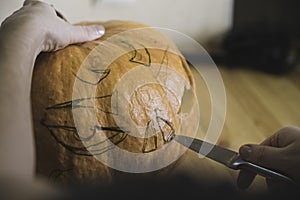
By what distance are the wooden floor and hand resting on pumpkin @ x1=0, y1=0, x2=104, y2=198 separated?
0.45 m

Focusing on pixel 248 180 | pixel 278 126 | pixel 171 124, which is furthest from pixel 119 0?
pixel 248 180

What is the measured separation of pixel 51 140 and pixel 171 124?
196mm

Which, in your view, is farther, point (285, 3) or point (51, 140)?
point (285, 3)

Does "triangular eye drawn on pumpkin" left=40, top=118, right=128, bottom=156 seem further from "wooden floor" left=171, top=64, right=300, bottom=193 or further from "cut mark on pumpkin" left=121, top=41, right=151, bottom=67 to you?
"wooden floor" left=171, top=64, right=300, bottom=193

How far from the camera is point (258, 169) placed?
2.12ft

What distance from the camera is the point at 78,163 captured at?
74 centimetres

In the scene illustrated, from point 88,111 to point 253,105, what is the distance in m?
0.76

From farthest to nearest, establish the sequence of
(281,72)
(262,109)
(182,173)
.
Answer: (281,72) < (262,109) < (182,173)

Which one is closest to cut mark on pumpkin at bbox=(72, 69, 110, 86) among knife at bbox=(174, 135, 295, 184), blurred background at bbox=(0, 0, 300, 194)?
knife at bbox=(174, 135, 295, 184)

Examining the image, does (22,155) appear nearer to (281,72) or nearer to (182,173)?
(182,173)

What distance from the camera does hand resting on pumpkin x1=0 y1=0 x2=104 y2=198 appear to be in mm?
388

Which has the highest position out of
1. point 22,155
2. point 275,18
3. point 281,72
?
point 22,155

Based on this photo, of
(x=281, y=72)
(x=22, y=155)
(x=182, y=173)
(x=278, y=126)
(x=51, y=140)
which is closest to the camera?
(x=182, y=173)

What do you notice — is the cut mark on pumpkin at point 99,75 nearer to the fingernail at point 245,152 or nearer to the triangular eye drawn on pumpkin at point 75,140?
the triangular eye drawn on pumpkin at point 75,140
